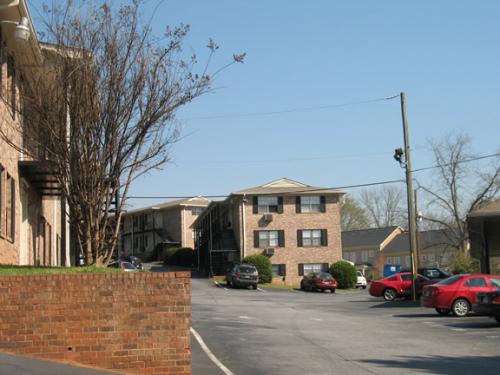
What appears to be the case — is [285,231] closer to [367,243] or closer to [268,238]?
[268,238]

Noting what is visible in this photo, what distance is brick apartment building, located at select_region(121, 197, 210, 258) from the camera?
81.4 m

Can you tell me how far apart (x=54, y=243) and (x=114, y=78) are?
655 inches

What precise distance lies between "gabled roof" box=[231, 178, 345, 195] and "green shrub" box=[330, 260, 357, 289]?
6.64m

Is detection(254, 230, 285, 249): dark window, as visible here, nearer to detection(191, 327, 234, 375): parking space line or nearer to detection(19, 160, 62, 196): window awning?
detection(19, 160, 62, 196): window awning

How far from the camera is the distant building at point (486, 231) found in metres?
31.5

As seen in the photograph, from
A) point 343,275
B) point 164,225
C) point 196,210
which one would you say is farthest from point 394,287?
point 164,225

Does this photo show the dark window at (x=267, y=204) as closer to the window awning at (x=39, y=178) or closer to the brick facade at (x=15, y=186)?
the brick facade at (x=15, y=186)

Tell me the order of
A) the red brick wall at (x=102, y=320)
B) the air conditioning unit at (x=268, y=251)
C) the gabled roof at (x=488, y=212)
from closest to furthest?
the red brick wall at (x=102, y=320)
the gabled roof at (x=488, y=212)
the air conditioning unit at (x=268, y=251)

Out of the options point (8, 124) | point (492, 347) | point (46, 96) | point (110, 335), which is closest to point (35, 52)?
point (8, 124)

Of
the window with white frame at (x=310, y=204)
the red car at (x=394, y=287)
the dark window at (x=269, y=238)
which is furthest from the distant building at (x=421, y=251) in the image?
the red car at (x=394, y=287)

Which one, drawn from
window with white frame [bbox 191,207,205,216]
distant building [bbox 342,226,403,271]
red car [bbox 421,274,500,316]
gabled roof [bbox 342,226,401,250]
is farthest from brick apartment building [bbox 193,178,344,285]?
red car [bbox 421,274,500,316]

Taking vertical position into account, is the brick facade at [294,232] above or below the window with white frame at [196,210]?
below

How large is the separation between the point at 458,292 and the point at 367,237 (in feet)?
230

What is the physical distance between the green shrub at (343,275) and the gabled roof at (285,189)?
6642 millimetres
